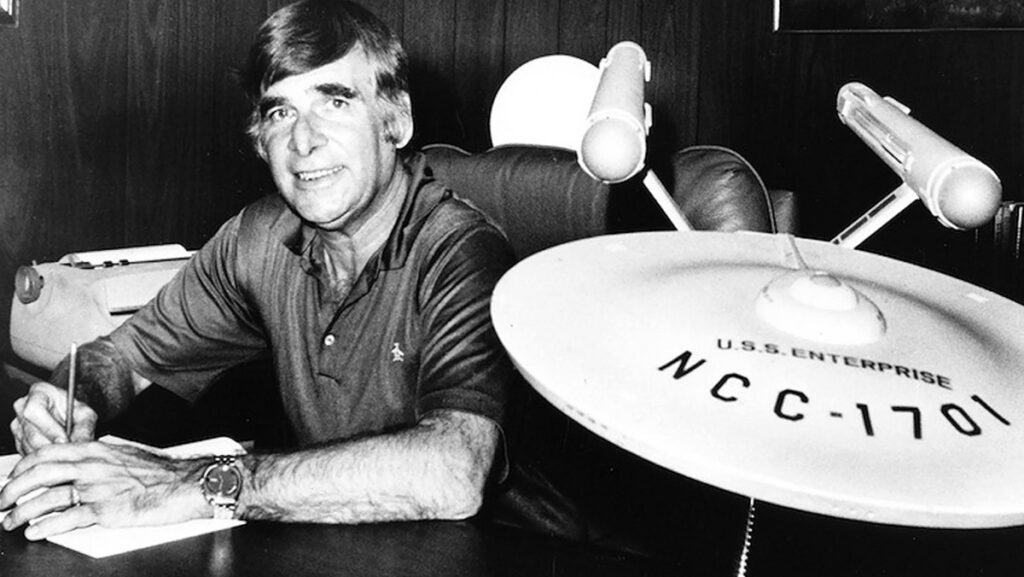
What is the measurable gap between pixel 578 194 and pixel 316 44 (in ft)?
1.46

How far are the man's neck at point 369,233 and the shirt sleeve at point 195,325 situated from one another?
0.19 m

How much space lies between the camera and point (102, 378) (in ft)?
5.56

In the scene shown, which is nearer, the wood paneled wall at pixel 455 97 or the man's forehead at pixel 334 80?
the man's forehead at pixel 334 80

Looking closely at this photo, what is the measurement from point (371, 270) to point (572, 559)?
704 millimetres

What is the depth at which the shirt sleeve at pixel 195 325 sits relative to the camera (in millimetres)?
1771

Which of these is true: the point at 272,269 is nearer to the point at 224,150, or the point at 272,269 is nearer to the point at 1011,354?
the point at 224,150

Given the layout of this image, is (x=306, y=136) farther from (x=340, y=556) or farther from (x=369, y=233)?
(x=340, y=556)

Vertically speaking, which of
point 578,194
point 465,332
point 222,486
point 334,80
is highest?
point 334,80

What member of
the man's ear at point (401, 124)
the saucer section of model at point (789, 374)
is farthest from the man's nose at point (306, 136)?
the saucer section of model at point (789, 374)

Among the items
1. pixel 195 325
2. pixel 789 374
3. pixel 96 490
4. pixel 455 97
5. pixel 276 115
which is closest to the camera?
pixel 789 374

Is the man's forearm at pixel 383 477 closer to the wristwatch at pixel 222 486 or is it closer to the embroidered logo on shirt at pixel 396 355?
the wristwatch at pixel 222 486

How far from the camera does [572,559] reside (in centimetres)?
100

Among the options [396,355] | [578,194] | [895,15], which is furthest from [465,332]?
[895,15]

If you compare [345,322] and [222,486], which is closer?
[222,486]
